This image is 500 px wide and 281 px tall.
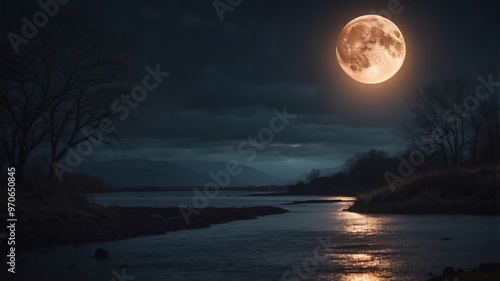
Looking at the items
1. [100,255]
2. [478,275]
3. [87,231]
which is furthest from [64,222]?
[478,275]

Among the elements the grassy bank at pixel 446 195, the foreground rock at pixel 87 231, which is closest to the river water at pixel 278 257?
the foreground rock at pixel 87 231

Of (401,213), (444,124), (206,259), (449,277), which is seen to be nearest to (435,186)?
(401,213)

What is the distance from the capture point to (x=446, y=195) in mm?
71000

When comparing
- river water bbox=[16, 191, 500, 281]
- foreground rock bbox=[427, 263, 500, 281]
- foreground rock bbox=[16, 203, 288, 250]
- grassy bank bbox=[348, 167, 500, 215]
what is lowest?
foreground rock bbox=[427, 263, 500, 281]

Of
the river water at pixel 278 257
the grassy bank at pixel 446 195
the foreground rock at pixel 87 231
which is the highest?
the grassy bank at pixel 446 195

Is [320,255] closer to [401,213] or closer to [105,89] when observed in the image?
[105,89]

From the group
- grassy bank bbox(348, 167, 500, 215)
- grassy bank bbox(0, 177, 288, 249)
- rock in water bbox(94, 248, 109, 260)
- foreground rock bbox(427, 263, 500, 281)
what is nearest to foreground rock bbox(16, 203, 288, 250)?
grassy bank bbox(0, 177, 288, 249)

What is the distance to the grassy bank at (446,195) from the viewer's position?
212 ft

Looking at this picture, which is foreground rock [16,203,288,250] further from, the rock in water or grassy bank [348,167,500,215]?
grassy bank [348,167,500,215]

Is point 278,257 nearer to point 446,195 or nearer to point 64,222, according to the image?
point 64,222

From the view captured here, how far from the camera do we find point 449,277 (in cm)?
1981

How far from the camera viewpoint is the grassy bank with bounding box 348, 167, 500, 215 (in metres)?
64.6

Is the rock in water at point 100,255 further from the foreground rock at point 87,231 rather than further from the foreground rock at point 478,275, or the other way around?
the foreground rock at point 478,275

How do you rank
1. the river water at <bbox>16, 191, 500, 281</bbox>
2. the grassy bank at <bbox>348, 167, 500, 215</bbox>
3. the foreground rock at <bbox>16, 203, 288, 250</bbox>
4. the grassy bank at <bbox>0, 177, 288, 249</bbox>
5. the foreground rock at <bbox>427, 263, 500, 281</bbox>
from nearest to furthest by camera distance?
the foreground rock at <bbox>427, 263, 500, 281</bbox>
the river water at <bbox>16, 191, 500, 281</bbox>
the foreground rock at <bbox>16, 203, 288, 250</bbox>
the grassy bank at <bbox>0, 177, 288, 249</bbox>
the grassy bank at <bbox>348, 167, 500, 215</bbox>
